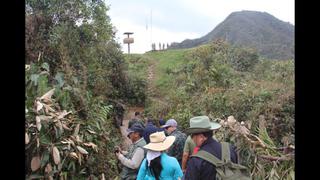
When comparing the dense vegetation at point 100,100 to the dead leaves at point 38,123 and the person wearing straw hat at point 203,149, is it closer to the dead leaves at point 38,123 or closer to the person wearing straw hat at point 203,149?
the dead leaves at point 38,123

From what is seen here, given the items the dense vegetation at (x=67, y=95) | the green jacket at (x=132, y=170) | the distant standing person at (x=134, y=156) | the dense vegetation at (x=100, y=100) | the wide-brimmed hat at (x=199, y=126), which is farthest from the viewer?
the green jacket at (x=132, y=170)

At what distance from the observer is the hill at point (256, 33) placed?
108ft

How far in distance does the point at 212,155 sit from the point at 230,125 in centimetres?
377

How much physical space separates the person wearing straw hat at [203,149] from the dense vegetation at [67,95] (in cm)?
142

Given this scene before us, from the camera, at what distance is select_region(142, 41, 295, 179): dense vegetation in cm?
642

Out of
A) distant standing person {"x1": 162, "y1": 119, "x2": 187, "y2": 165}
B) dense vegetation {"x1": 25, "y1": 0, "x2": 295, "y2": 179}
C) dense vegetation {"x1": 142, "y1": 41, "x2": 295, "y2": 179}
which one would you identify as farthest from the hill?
distant standing person {"x1": 162, "y1": 119, "x2": 187, "y2": 165}

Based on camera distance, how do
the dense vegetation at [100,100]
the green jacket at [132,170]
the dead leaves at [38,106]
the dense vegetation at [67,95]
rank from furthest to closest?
the green jacket at [132,170] < the dense vegetation at [100,100] < the dense vegetation at [67,95] < the dead leaves at [38,106]

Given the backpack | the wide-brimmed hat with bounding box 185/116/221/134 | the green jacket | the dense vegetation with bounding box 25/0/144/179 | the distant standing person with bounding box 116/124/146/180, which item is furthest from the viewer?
the green jacket

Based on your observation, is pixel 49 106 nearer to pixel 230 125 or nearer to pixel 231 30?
pixel 230 125

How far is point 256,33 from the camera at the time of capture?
125ft

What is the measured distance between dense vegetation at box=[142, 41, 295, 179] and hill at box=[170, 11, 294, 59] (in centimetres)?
756

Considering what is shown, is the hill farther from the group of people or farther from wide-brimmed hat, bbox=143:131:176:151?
wide-brimmed hat, bbox=143:131:176:151

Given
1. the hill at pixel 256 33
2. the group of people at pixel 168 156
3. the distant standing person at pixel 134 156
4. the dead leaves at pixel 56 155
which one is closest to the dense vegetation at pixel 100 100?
the dead leaves at pixel 56 155
